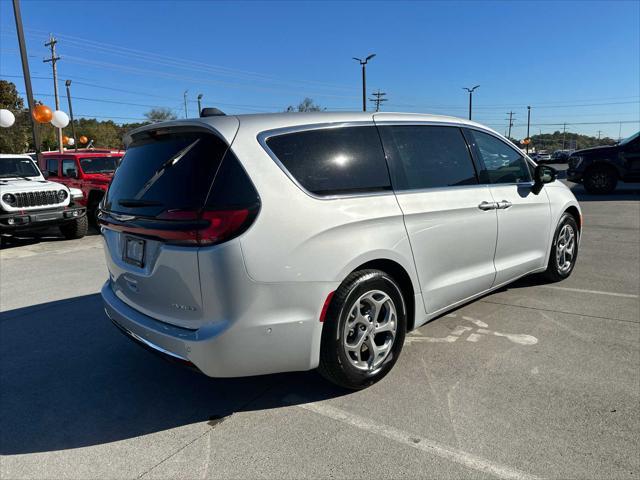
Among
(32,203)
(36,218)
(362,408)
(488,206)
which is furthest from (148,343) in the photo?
(32,203)

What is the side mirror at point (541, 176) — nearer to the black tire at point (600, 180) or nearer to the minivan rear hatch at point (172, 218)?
the minivan rear hatch at point (172, 218)

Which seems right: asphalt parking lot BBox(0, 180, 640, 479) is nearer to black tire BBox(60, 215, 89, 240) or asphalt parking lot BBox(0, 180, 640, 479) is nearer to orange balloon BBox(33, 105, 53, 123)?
black tire BBox(60, 215, 89, 240)

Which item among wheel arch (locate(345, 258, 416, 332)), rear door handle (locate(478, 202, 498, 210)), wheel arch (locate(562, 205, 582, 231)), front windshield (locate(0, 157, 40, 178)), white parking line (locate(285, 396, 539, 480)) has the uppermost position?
front windshield (locate(0, 157, 40, 178))

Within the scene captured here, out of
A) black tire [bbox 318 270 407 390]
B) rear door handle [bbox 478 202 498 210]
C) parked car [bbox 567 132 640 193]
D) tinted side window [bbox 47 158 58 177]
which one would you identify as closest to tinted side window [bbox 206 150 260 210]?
black tire [bbox 318 270 407 390]

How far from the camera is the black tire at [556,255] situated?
16.3ft

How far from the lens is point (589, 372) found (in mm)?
3152

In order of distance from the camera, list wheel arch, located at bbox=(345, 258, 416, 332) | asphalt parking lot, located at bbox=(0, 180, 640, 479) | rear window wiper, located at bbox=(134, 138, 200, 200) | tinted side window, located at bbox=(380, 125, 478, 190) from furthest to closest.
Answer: tinted side window, located at bbox=(380, 125, 478, 190) → wheel arch, located at bbox=(345, 258, 416, 332) → rear window wiper, located at bbox=(134, 138, 200, 200) → asphalt parking lot, located at bbox=(0, 180, 640, 479)

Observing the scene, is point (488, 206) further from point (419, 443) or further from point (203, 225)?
point (203, 225)

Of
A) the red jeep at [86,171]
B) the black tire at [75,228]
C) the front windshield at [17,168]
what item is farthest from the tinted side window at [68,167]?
the black tire at [75,228]

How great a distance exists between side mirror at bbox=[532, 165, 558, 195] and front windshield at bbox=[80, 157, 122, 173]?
10.0 m

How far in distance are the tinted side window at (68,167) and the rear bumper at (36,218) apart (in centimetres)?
205

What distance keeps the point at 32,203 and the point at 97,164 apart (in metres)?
2.76

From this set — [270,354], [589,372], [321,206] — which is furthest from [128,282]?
[589,372]

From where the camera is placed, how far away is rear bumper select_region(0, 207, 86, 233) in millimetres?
8398
